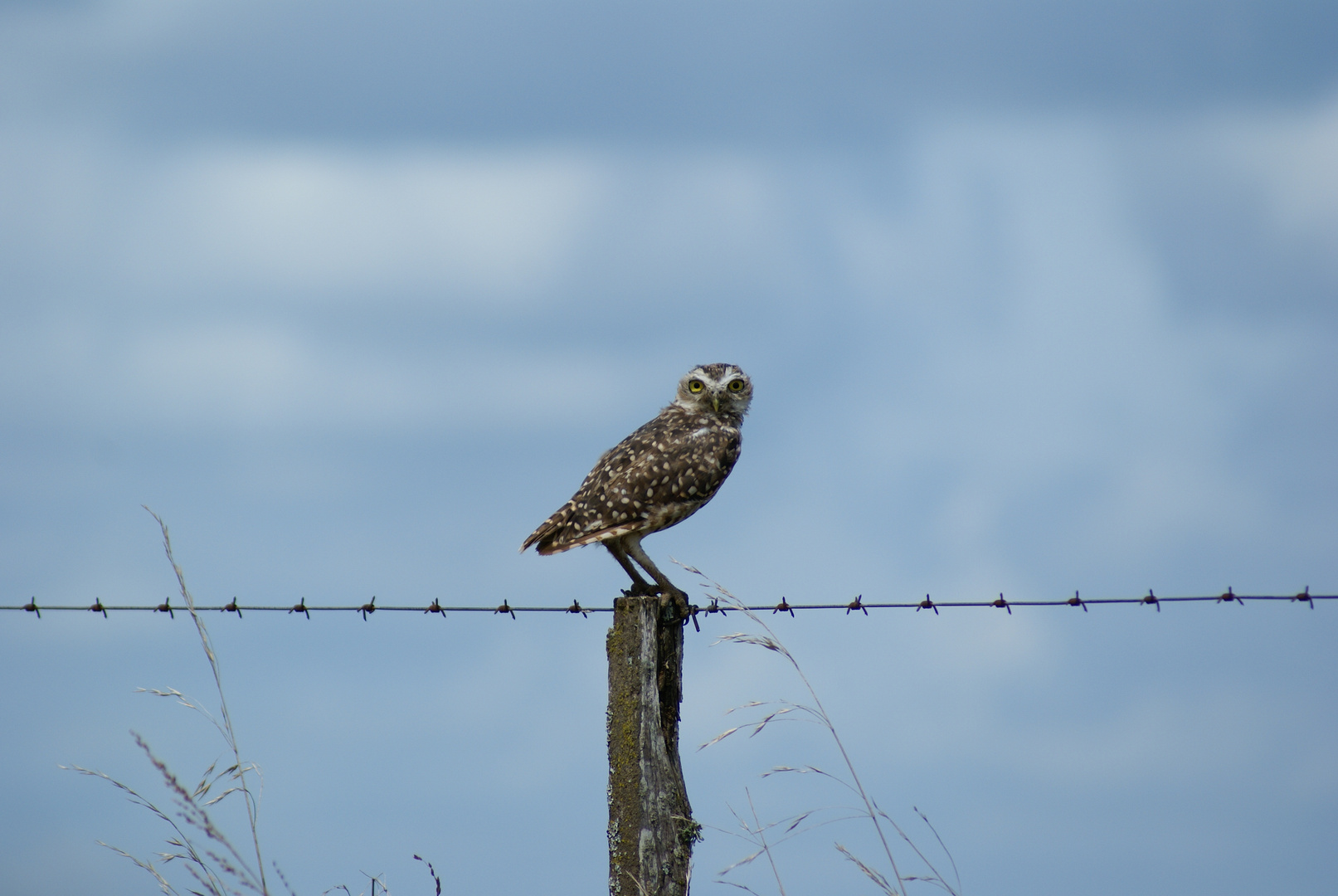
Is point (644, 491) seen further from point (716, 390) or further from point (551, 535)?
point (716, 390)

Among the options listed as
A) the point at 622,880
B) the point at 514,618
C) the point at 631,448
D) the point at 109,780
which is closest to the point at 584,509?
the point at 631,448

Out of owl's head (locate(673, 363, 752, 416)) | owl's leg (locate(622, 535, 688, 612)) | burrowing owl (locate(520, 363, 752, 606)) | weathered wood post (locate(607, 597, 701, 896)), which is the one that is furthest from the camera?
owl's head (locate(673, 363, 752, 416))

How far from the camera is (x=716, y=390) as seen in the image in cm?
816

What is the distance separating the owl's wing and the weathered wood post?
73.9 inches

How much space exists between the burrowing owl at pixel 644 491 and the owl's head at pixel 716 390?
25.5 inches

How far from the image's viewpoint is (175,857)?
157 inches

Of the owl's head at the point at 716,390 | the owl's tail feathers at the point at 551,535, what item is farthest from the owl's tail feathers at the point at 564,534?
the owl's head at the point at 716,390

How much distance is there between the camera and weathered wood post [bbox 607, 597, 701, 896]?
448cm

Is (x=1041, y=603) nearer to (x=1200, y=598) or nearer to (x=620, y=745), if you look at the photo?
(x=1200, y=598)

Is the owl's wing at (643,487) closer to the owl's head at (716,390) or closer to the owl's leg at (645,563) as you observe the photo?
the owl's leg at (645,563)

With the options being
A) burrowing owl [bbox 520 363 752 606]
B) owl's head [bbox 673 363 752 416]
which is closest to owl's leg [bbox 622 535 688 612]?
burrowing owl [bbox 520 363 752 606]

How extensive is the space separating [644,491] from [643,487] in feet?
0.08

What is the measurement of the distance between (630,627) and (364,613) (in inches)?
60.7

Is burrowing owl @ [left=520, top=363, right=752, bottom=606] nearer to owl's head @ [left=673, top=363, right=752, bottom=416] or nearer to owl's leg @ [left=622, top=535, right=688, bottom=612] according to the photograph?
owl's leg @ [left=622, top=535, right=688, bottom=612]
